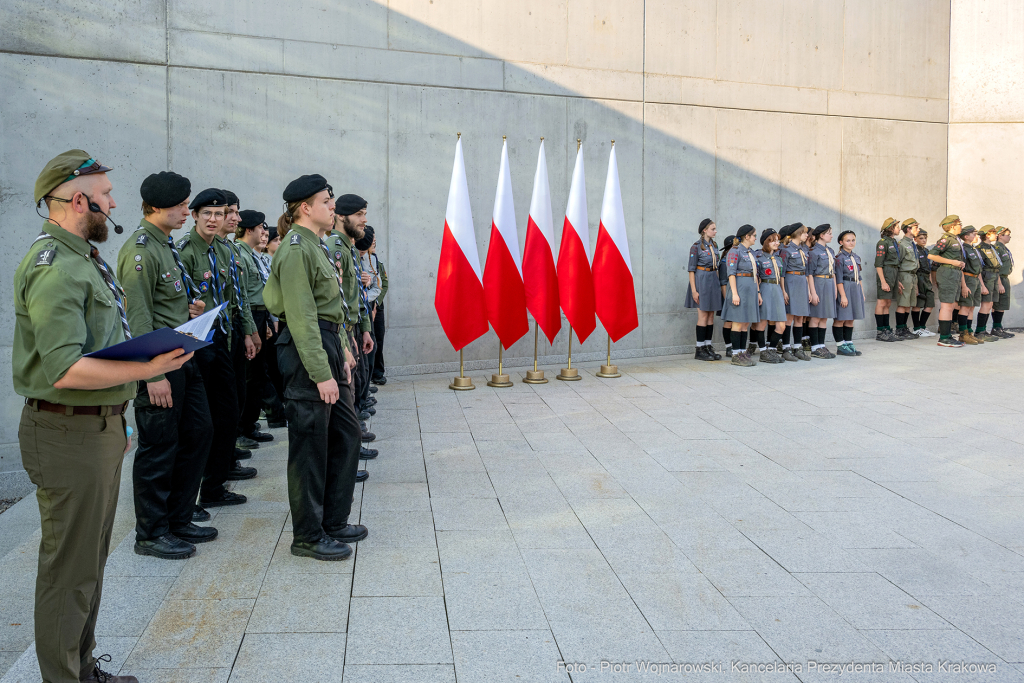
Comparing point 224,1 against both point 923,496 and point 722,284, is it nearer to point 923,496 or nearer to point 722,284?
point 722,284

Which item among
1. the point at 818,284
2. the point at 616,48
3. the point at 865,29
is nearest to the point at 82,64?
the point at 616,48

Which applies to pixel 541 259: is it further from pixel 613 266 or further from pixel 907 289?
pixel 907 289

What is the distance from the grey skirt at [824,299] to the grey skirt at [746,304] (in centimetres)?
115

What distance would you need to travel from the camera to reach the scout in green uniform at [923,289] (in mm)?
12211

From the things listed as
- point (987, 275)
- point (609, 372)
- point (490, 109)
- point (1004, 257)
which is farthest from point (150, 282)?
point (1004, 257)

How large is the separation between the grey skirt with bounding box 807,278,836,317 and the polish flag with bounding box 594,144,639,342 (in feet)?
9.95

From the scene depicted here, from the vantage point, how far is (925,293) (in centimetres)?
1244

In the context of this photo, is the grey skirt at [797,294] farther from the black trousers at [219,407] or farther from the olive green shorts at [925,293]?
the black trousers at [219,407]

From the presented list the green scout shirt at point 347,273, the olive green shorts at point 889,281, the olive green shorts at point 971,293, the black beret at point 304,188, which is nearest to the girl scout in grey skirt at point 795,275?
the olive green shorts at point 889,281

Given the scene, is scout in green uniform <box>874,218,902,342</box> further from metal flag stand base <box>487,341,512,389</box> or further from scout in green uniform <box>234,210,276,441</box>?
scout in green uniform <box>234,210,276,441</box>

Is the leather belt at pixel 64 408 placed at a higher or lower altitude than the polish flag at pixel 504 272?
lower

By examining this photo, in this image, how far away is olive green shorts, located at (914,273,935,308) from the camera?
1232 centimetres

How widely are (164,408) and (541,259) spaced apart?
5.26 meters

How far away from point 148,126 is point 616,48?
5.62 metres
